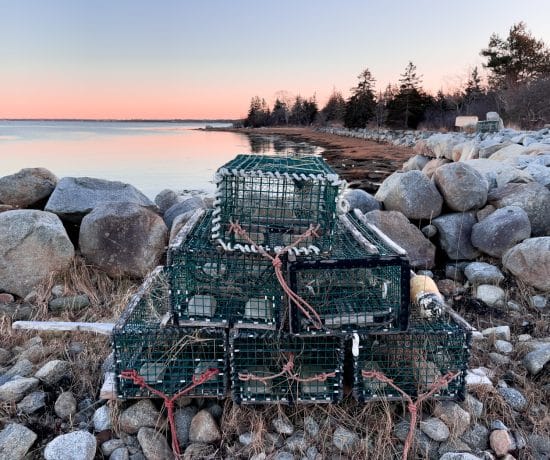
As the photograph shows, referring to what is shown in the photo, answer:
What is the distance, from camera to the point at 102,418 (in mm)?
2854

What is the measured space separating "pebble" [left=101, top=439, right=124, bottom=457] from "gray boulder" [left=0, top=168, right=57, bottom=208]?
4286 mm

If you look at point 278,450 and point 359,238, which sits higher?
point 359,238

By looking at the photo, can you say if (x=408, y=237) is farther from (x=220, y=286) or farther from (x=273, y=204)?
(x=220, y=286)

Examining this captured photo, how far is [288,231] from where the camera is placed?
2754mm

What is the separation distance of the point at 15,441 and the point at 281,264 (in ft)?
6.02

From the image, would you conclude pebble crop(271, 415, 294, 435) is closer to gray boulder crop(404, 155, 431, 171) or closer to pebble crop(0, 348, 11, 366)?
pebble crop(0, 348, 11, 366)

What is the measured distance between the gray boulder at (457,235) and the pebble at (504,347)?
1643mm

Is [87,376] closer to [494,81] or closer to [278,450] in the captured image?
[278,450]

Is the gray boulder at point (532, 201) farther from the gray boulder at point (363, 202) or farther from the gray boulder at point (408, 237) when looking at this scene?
the gray boulder at point (363, 202)

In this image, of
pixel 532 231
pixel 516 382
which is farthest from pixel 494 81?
pixel 516 382

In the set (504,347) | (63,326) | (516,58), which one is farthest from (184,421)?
(516,58)

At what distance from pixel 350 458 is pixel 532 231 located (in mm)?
4003

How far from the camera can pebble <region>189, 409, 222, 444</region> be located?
276 centimetres

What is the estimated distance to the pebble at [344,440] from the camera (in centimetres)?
268
